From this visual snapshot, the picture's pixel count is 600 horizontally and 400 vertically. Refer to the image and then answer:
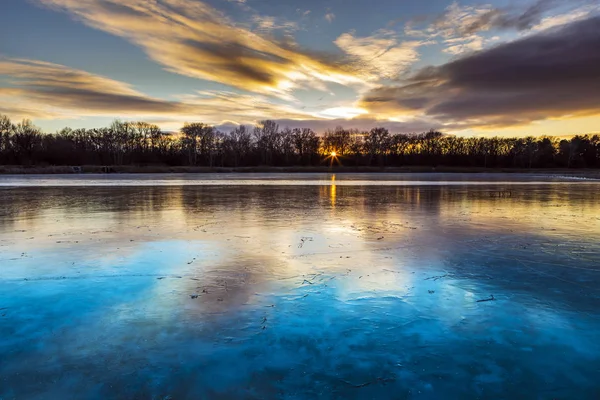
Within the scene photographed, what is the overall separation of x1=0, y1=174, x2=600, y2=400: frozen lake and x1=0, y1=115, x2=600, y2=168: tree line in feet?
259

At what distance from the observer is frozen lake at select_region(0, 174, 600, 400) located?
2.77 meters

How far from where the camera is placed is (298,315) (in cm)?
389

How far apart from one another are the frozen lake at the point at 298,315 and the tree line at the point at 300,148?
78823 mm

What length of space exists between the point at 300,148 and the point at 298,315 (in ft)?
297

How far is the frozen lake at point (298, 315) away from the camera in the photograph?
2770mm

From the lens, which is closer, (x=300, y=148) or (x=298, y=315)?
(x=298, y=315)

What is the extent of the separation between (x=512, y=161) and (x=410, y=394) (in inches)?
3939

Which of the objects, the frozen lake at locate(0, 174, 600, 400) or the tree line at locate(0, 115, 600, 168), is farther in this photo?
the tree line at locate(0, 115, 600, 168)

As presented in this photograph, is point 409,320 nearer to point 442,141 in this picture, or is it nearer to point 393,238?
point 393,238

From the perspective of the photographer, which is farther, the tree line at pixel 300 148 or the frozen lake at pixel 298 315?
the tree line at pixel 300 148

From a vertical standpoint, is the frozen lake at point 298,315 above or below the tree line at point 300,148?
below

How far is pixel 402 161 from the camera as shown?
297 feet

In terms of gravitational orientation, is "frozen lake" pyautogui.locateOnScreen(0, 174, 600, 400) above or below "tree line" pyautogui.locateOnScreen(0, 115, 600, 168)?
below

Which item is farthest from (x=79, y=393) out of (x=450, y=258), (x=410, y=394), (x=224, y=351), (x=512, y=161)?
(x=512, y=161)
